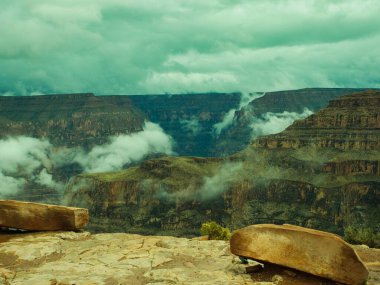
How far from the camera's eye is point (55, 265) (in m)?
16.5

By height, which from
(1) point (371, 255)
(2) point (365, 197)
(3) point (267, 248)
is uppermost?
(3) point (267, 248)

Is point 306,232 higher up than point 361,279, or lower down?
higher up

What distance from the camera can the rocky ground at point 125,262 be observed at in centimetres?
1493

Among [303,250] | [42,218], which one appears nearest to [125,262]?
[303,250]

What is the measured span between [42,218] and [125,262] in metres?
6.55

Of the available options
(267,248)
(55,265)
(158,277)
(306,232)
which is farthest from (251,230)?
(55,265)

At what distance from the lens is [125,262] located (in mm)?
16875

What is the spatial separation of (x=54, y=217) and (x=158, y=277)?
26.9ft

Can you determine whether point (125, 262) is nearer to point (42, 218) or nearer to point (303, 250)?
point (303, 250)

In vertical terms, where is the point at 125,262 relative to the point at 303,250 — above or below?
below

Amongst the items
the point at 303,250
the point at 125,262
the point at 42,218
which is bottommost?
the point at 125,262

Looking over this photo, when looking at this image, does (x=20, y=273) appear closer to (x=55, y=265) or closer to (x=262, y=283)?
(x=55, y=265)

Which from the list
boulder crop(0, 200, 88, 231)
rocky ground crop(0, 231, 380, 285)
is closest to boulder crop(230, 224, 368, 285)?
rocky ground crop(0, 231, 380, 285)

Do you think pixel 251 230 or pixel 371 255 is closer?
pixel 251 230
